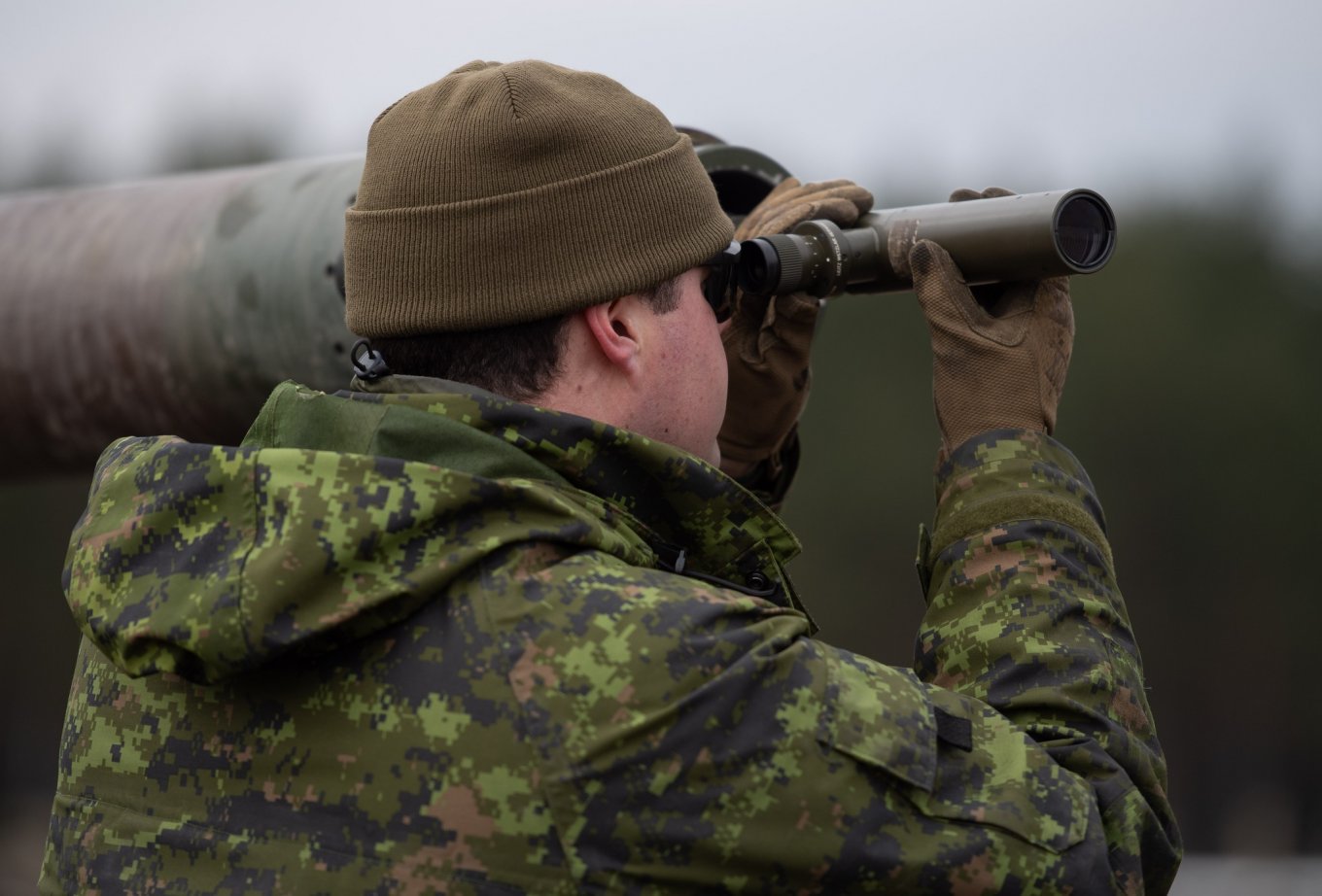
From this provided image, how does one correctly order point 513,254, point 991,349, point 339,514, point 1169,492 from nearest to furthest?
point 339,514
point 513,254
point 991,349
point 1169,492

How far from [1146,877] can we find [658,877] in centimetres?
75

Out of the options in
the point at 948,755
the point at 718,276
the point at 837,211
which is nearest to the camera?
the point at 948,755

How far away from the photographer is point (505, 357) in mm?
2217

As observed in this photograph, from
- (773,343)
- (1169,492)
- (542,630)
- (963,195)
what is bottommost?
(1169,492)

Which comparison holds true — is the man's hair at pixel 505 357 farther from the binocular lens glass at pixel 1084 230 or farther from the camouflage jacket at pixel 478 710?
the binocular lens glass at pixel 1084 230

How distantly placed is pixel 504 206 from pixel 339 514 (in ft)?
1.80

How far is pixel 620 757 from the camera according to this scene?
181 centimetres

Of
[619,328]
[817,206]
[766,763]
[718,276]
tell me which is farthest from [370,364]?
[817,206]

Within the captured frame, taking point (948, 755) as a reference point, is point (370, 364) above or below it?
above

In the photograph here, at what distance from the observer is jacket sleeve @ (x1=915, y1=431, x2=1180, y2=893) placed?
6.97 feet

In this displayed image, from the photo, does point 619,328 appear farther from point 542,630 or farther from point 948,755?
point 948,755

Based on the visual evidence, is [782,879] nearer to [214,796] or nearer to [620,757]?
[620,757]

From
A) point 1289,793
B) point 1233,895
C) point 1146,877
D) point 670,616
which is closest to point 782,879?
point 670,616

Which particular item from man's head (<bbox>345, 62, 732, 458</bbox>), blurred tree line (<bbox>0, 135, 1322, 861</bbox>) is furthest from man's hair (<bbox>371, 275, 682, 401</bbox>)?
blurred tree line (<bbox>0, 135, 1322, 861</bbox>)
